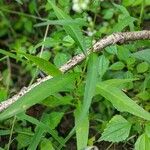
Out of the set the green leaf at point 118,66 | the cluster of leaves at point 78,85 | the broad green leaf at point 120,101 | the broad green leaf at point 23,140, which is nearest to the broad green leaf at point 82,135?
the cluster of leaves at point 78,85

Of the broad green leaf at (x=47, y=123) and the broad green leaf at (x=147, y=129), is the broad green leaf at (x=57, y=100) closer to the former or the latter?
the broad green leaf at (x=47, y=123)

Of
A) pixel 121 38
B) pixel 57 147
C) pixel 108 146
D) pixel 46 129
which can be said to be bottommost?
pixel 108 146

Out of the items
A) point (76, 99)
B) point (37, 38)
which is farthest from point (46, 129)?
point (37, 38)

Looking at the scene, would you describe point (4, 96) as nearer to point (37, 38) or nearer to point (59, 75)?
point (59, 75)

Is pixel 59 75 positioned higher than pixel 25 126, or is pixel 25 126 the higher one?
pixel 59 75

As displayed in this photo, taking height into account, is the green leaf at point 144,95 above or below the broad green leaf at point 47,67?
below

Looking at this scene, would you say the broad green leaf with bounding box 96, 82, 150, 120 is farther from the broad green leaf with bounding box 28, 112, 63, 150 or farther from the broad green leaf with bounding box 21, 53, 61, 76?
the broad green leaf with bounding box 28, 112, 63, 150
